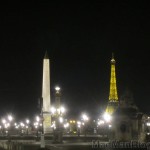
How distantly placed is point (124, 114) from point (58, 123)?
48.4 feet

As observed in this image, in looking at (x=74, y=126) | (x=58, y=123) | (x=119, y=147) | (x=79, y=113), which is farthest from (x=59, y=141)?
(x=79, y=113)

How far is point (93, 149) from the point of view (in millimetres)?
39281

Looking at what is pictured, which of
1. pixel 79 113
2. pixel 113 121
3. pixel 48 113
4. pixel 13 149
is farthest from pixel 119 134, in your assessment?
pixel 79 113

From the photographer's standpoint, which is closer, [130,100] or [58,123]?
[130,100]


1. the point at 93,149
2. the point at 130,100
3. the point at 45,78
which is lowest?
the point at 93,149

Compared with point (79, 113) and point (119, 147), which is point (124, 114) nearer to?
point (119, 147)

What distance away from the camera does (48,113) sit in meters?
82.2

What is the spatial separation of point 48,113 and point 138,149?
4693 centimetres

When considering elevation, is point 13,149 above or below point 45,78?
below

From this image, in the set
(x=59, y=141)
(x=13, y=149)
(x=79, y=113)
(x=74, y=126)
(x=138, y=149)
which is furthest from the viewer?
(x=79, y=113)

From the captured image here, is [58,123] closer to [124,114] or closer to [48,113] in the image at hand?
[124,114]

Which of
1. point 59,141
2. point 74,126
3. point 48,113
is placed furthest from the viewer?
point 74,126

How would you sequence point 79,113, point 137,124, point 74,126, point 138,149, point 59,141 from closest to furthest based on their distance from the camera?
point 138,149 < point 137,124 < point 59,141 < point 74,126 < point 79,113

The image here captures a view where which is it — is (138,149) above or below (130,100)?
below
